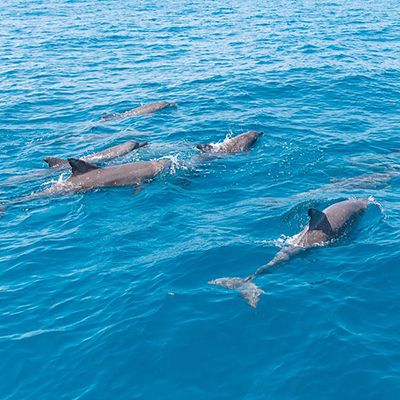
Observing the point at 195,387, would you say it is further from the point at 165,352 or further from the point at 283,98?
the point at 283,98

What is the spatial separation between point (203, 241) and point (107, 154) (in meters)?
8.43

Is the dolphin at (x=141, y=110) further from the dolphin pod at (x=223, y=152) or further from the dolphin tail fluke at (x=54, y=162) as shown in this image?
the dolphin tail fluke at (x=54, y=162)

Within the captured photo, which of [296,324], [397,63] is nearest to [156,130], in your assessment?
[296,324]

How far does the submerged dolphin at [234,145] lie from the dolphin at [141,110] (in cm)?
669

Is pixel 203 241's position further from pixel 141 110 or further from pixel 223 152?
pixel 141 110

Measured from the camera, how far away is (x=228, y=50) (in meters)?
41.3

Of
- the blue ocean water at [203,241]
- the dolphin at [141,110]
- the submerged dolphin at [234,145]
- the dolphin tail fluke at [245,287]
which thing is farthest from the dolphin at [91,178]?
the dolphin at [141,110]

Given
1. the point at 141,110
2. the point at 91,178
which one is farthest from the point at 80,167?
the point at 141,110

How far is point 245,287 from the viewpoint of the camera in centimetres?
1406

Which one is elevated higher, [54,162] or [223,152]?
[54,162]

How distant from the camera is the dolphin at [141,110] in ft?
94.0

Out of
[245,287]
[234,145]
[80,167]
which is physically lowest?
[245,287]

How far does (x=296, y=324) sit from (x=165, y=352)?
10.1ft

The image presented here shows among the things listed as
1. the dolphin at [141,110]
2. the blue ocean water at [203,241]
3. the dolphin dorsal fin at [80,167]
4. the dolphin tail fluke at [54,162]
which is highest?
the dolphin dorsal fin at [80,167]
